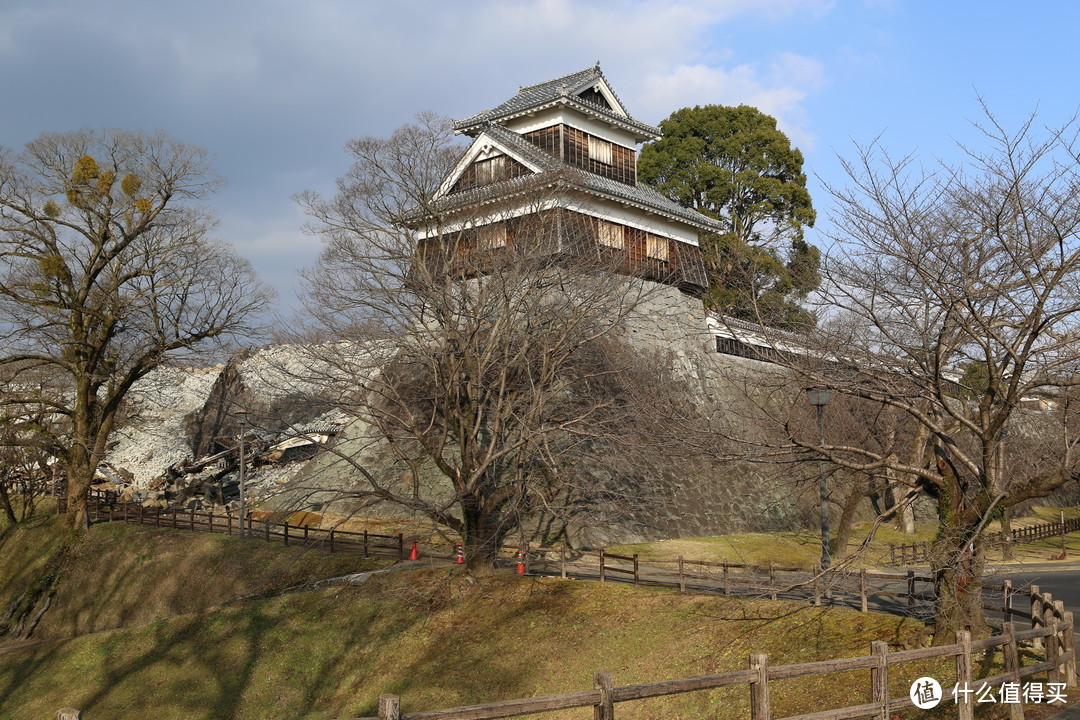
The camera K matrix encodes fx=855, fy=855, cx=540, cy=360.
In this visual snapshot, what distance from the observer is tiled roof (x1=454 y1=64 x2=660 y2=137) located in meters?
36.6

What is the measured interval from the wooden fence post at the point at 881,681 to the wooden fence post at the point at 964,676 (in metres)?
1.16

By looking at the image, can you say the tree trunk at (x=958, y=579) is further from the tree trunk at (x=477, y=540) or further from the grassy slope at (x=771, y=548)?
the tree trunk at (x=477, y=540)

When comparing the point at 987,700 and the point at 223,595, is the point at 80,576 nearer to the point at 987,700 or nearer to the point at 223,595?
the point at 223,595

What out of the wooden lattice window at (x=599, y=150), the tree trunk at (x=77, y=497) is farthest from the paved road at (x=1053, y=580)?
the tree trunk at (x=77, y=497)

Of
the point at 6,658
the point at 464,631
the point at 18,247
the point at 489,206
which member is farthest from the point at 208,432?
the point at 464,631

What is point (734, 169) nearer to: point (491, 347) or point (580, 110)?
point (580, 110)

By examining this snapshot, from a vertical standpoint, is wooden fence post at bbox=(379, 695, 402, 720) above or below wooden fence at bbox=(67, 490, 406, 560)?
above

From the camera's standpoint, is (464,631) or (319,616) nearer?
(464,631)

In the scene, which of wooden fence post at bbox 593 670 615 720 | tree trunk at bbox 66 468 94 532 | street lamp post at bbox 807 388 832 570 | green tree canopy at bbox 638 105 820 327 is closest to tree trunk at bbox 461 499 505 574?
street lamp post at bbox 807 388 832 570

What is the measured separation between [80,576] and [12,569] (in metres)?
5.74

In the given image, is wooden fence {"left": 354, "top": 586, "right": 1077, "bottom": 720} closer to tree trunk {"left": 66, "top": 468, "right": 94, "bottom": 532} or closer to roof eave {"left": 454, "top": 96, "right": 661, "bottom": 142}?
tree trunk {"left": 66, "top": 468, "right": 94, "bottom": 532}

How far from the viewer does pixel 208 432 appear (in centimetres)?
4272

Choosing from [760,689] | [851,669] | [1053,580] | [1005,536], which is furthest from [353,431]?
[760,689]

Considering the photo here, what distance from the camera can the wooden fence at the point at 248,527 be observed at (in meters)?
26.6
